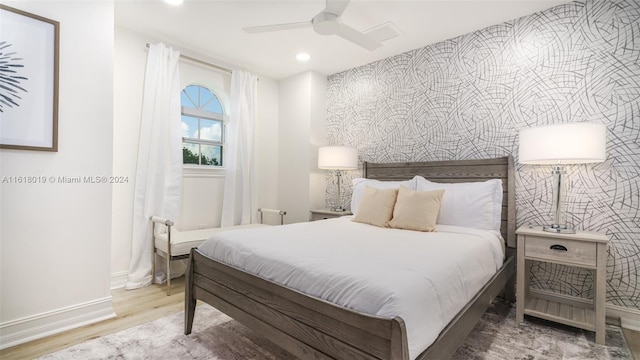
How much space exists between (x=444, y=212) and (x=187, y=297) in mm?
2145

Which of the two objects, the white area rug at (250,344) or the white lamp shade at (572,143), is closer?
the white area rug at (250,344)

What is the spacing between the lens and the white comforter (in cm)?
123

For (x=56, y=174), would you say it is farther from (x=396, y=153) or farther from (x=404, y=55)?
(x=404, y=55)

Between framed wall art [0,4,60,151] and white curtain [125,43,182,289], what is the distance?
3.29 feet

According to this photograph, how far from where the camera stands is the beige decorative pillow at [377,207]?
2.67m

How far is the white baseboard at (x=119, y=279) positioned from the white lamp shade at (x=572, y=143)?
377 centimetres

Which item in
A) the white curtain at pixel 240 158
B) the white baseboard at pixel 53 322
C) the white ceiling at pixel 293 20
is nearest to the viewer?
the white baseboard at pixel 53 322

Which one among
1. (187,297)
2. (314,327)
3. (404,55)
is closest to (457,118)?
(404,55)

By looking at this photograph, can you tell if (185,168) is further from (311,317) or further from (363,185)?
(311,317)

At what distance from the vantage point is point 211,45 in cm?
340

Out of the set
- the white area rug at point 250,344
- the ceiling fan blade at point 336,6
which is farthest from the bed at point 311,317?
the ceiling fan blade at point 336,6

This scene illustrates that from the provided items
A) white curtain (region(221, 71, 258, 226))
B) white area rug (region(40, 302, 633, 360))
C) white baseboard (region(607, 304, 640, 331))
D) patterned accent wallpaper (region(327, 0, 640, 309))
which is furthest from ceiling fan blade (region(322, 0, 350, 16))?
white baseboard (region(607, 304, 640, 331))

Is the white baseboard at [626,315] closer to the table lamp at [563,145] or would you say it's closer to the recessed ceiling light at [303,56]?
the table lamp at [563,145]

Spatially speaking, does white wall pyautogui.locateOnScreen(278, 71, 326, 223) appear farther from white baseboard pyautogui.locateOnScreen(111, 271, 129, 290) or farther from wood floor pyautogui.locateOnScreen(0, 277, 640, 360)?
white baseboard pyautogui.locateOnScreen(111, 271, 129, 290)
